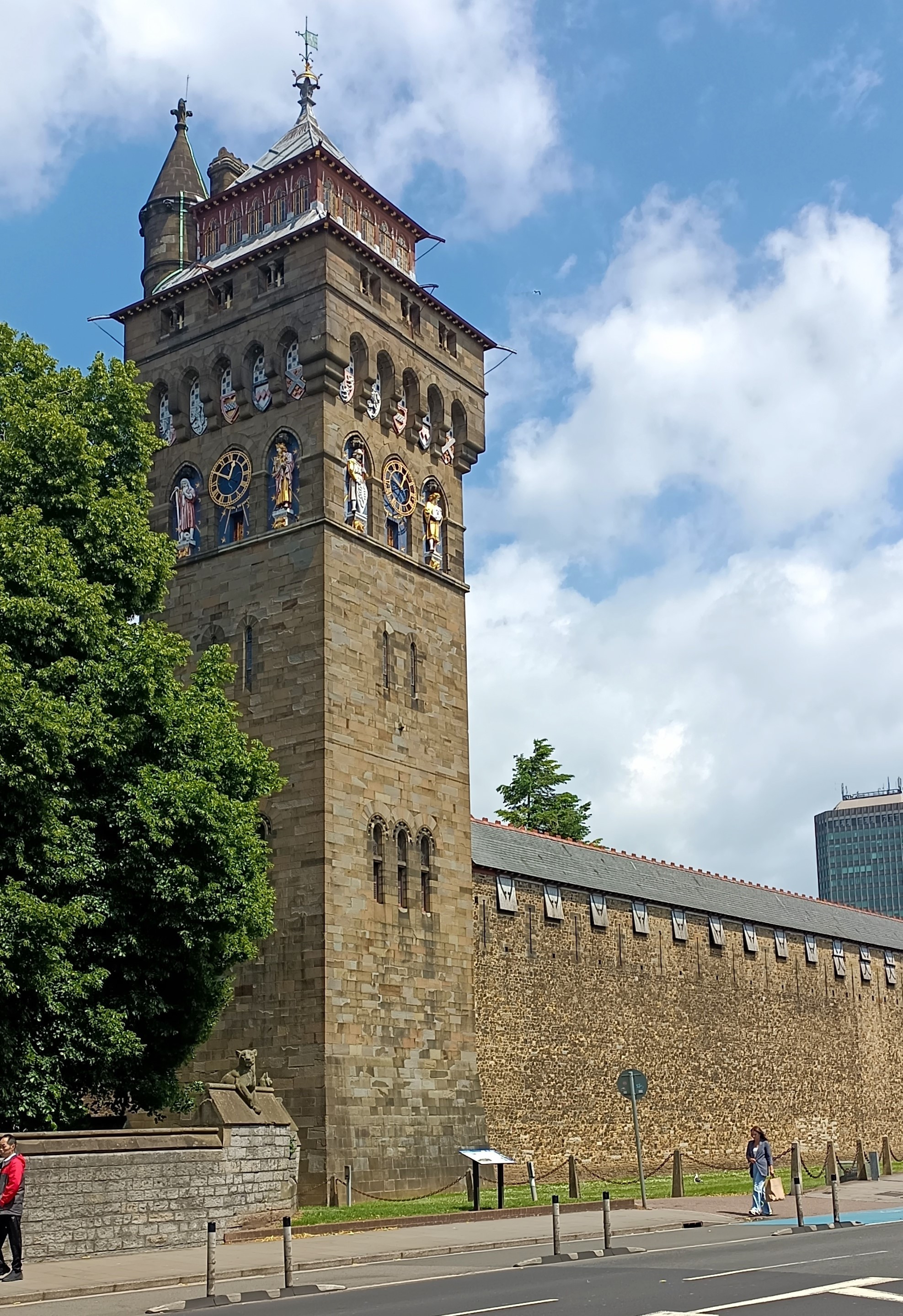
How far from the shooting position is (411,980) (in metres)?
29.3

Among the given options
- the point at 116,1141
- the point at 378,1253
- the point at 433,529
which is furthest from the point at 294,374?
the point at 378,1253

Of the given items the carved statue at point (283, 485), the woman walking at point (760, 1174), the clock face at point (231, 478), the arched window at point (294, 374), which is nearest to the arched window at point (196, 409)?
the clock face at point (231, 478)

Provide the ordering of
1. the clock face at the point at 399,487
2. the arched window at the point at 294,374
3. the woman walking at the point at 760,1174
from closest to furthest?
the woman walking at the point at 760,1174
the arched window at the point at 294,374
the clock face at the point at 399,487

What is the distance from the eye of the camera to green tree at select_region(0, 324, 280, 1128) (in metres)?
→ 19.9

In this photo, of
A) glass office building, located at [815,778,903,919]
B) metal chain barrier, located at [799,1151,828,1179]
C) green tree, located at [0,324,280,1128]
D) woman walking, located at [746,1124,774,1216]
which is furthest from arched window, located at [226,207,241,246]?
Result: glass office building, located at [815,778,903,919]

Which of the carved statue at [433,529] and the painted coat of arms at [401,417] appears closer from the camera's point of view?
the painted coat of arms at [401,417]

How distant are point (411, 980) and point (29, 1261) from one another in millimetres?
12520

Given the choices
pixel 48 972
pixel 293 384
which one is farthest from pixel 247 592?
pixel 48 972

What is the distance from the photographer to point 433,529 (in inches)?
1313

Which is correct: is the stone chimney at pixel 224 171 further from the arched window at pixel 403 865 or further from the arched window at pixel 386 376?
the arched window at pixel 403 865

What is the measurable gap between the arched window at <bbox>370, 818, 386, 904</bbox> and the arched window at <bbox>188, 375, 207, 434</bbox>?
10325 millimetres

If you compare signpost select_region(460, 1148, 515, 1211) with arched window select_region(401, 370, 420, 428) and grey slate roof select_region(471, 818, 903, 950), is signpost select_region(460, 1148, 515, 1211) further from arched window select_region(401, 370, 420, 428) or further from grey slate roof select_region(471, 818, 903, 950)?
arched window select_region(401, 370, 420, 428)

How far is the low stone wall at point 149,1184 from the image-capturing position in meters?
18.1

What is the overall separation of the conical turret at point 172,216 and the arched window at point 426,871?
1511 centimetres
